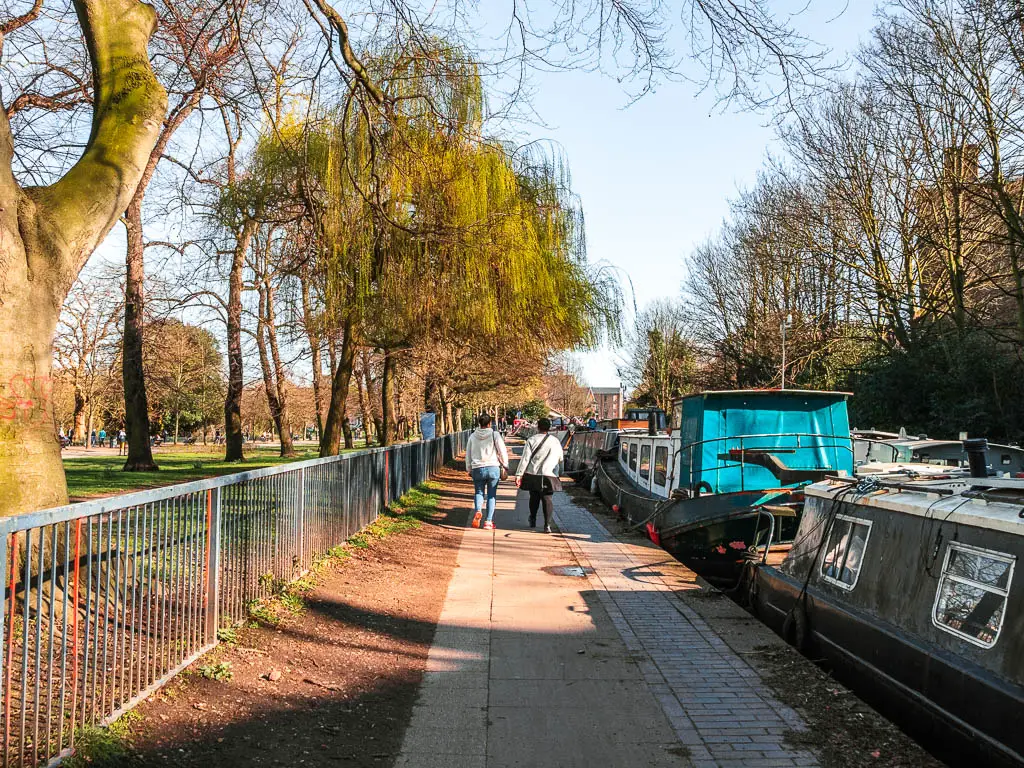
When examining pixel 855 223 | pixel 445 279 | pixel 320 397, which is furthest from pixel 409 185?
pixel 855 223

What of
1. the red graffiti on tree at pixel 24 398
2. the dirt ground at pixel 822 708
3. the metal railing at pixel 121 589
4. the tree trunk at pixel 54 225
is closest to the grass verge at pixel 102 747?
the metal railing at pixel 121 589

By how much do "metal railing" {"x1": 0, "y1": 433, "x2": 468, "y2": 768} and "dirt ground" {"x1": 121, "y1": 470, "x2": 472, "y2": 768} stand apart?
24cm

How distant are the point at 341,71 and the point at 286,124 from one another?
7800 millimetres

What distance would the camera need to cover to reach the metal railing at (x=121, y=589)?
3.71 m

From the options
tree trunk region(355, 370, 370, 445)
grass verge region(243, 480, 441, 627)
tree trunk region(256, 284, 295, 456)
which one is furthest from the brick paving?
tree trunk region(355, 370, 370, 445)

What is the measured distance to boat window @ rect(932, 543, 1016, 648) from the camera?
4977mm

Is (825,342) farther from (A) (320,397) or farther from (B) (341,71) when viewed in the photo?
(B) (341,71)

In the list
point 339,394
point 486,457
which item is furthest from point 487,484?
point 339,394

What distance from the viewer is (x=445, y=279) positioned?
1488 centimetres

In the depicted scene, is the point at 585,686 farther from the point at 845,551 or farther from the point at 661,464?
the point at 661,464

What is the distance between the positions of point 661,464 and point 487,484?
11.0 ft

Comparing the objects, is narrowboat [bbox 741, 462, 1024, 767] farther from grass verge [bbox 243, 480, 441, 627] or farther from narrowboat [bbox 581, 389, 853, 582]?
grass verge [bbox 243, 480, 441, 627]

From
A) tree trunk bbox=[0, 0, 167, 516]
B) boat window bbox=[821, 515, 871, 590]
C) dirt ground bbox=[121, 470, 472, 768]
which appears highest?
tree trunk bbox=[0, 0, 167, 516]

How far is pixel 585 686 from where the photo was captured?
20.1 ft
